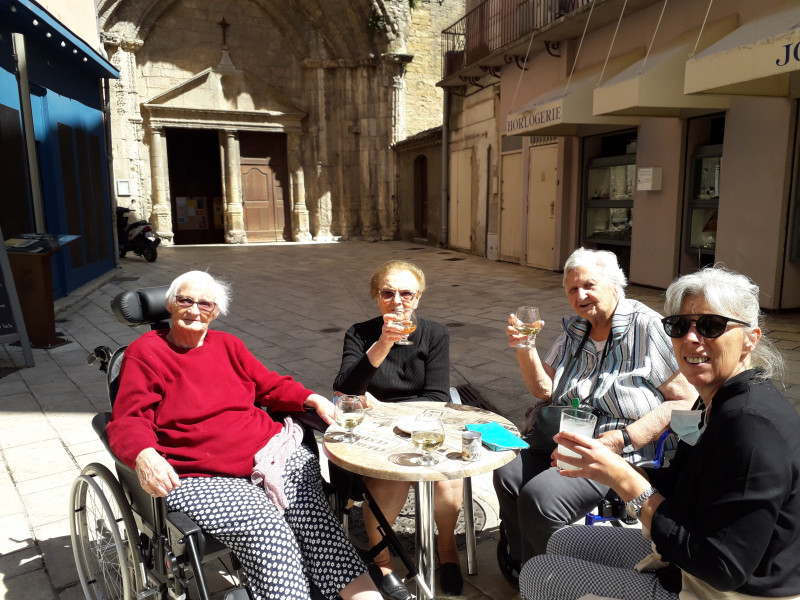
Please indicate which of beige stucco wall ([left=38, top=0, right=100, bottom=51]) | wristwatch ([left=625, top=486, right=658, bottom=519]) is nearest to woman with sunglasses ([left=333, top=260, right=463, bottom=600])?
wristwatch ([left=625, top=486, right=658, bottom=519])

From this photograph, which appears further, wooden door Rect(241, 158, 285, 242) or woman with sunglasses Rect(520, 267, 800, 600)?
wooden door Rect(241, 158, 285, 242)

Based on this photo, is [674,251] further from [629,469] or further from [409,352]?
[629,469]

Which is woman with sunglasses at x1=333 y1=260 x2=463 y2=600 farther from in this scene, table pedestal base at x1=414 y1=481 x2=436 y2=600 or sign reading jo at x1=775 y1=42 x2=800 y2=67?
sign reading jo at x1=775 y1=42 x2=800 y2=67

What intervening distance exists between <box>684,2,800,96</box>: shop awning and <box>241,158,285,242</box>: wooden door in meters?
15.7

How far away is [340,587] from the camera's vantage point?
2.11m

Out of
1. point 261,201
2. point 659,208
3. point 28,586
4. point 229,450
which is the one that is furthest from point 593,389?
point 261,201

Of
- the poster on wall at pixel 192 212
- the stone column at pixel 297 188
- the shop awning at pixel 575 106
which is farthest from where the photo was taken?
the poster on wall at pixel 192 212

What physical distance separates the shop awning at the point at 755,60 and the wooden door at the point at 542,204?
16.3 ft

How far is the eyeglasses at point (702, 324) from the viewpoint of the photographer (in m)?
1.57

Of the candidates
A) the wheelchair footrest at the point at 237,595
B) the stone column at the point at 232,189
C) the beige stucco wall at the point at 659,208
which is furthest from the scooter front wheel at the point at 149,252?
the wheelchair footrest at the point at 237,595

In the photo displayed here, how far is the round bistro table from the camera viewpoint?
6.46 ft

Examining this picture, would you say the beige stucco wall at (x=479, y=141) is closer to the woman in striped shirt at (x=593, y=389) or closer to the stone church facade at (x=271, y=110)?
the stone church facade at (x=271, y=110)

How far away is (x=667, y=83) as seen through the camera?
7973mm

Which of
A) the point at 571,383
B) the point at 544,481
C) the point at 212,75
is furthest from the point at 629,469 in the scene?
the point at 212,75
